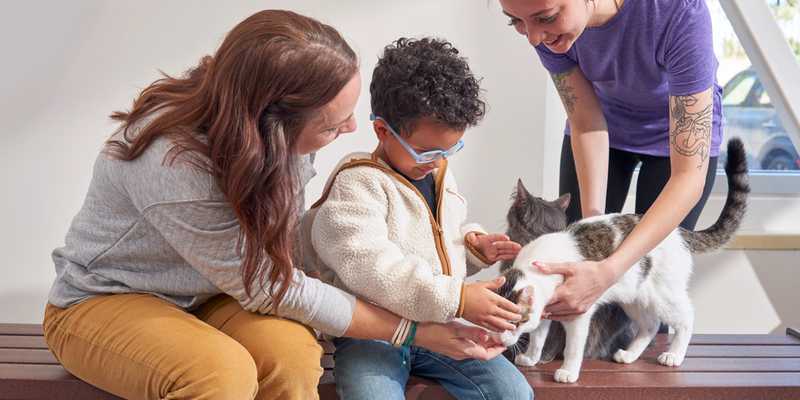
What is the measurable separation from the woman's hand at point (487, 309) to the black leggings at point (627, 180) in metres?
0.63

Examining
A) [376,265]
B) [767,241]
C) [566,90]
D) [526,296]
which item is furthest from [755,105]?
[376,265]

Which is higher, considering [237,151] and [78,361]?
[237,151]

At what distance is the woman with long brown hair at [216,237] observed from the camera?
57.6 inches

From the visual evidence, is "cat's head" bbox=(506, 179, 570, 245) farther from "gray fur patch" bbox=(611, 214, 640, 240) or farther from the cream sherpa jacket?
the cream sherpa jacket

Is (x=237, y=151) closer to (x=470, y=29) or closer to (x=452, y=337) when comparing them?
(x=452, y=337)

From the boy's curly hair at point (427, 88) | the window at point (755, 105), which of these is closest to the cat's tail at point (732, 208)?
the boy's curly hair at point (427, 88)

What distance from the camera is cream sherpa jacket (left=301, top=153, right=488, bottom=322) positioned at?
1617mm

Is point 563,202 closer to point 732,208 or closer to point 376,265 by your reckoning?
point 732,208

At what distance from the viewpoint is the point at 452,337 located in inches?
65.4

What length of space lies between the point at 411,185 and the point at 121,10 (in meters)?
1.25

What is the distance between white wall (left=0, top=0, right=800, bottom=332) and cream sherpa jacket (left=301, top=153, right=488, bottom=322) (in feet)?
2.93

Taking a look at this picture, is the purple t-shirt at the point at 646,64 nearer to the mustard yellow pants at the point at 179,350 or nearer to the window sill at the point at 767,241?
the mustard yellow pants at the point at 179,350

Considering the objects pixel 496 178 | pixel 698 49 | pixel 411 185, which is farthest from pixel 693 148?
pixel 496 178

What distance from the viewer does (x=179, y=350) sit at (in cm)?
146
